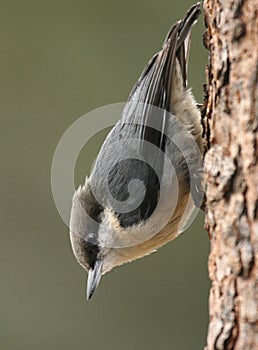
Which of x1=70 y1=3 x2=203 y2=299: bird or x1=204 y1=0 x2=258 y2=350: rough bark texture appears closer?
x1=204 y1=0 x2=258 y2=350: rough bark texture

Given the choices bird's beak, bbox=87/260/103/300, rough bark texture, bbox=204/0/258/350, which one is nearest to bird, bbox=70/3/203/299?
bird's beak, bbox=87/260/103/300

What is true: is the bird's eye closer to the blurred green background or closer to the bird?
the bird

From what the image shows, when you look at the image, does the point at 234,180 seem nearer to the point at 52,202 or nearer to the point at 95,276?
the point at 95,276

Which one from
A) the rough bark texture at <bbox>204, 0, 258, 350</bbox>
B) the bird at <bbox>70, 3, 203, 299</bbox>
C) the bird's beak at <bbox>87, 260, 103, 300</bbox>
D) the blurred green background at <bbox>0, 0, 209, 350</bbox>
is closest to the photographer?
the rough bark texture at <bbox>204, 0, 258, 350</bbox>

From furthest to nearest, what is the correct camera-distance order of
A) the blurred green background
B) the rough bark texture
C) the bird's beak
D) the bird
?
the blurred green background < the bird's beak < the bird < the rough bark texture

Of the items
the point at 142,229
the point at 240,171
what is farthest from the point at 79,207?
the point at 240,171

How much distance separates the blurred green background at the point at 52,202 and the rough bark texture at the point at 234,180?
2.14 m

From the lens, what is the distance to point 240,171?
1.59m

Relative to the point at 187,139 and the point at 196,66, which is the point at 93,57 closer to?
the point at 196,66

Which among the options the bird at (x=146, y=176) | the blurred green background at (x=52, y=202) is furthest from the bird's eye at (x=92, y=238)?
the blurred green background at (x=52, y=202)

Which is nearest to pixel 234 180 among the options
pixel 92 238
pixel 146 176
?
pixel 146 176

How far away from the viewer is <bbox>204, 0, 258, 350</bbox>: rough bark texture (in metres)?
1.56

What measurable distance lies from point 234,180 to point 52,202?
8.16 feet

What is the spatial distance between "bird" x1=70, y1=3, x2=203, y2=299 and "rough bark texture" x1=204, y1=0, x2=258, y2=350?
0.63 metres
